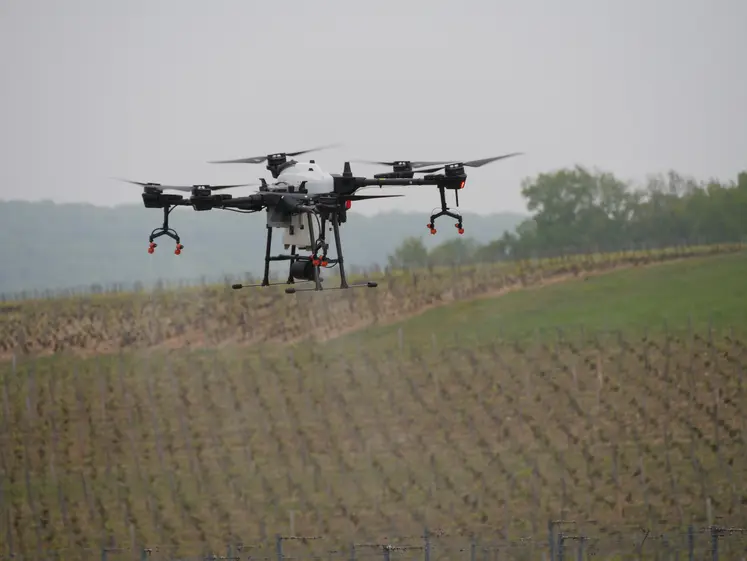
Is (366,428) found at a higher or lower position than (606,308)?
lower

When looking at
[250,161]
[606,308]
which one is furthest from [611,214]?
[250,161]

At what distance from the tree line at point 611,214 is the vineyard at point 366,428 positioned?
32.8 m

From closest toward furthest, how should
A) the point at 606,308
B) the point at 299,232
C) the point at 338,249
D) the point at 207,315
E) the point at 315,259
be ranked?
the point at 315,259, the point at 338,249, the point at 299,232, the point at 207,315, the point at 606,308

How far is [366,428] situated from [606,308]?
22.5 meters

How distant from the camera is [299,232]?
3525 centimetres

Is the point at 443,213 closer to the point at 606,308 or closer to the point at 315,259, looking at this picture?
the point at 315,259

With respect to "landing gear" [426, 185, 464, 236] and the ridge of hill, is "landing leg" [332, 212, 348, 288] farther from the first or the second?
the ridge of hill

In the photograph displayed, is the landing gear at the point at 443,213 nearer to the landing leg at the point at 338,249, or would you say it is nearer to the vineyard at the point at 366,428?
the landing leg at the point at 338,249

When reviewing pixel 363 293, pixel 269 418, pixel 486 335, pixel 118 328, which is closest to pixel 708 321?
pixel 486 335

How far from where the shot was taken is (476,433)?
6350 cm

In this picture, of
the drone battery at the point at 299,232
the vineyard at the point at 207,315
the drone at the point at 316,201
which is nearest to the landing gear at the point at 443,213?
the drone at the point at 316,201

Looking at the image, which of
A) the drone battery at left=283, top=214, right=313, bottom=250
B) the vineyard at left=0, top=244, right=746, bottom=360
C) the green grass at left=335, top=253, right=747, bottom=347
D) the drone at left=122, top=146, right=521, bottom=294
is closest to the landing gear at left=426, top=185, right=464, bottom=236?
the drone at left=122, top=146, right=521, bottom=294

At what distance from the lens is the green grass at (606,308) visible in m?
74.5

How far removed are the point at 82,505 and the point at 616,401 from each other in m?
25.9
